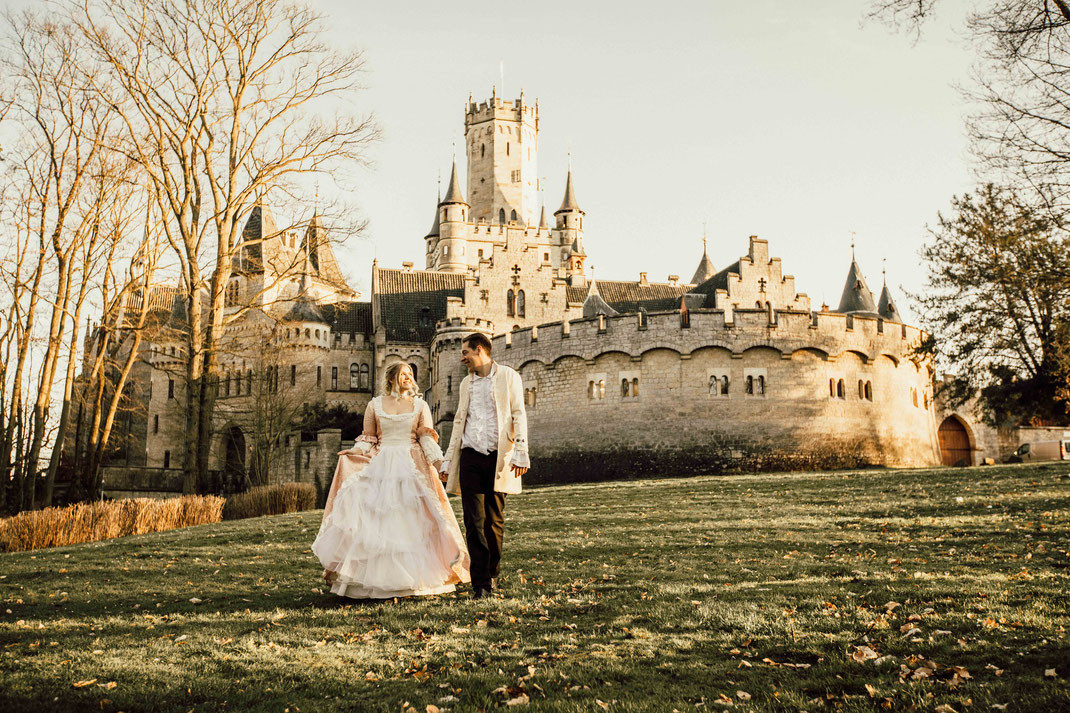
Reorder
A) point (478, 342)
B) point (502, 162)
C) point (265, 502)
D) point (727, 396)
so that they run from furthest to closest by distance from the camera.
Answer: point (502, 162) < point (727, 396) < point (265, 502) < point (478, 342)

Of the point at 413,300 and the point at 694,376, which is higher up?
the point at 413,300

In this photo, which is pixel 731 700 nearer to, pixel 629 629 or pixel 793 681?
pixel 793 681

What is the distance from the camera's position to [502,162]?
7812 centimetres

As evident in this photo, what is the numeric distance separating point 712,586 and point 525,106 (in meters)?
75.2

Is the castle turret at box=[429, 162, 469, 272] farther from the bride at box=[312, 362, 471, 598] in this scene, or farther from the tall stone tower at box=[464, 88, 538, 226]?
the bride at box=[312, 362, 471, 598]

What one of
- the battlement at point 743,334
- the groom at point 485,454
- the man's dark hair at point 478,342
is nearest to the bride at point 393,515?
the groom at point 485,454

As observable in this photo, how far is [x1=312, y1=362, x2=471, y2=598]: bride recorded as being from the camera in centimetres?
764

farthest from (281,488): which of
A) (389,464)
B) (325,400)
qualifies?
(325,400)

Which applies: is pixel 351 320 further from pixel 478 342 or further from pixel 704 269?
pixel 478 342

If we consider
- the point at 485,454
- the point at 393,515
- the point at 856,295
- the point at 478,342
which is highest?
the point at 856,295

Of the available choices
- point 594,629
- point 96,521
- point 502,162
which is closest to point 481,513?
point 594,629

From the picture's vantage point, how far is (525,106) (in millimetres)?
79312

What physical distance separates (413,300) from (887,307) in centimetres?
2696

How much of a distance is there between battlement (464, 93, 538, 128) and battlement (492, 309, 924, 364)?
4968 cm
